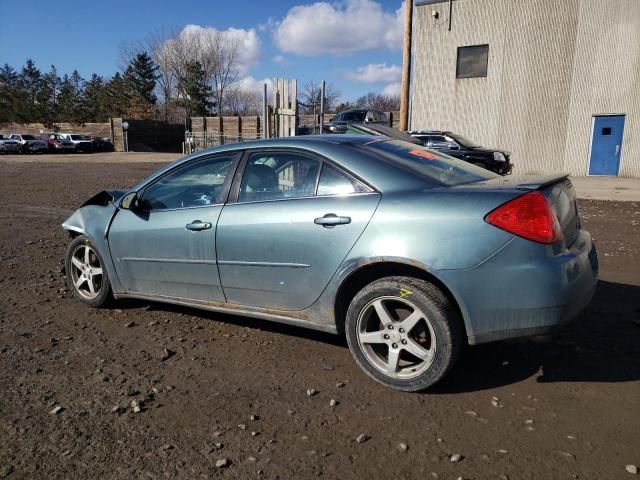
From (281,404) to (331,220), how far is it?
3.73 feet

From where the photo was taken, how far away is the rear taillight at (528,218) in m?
2.68

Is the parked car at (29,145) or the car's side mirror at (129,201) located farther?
the parked car at (29,145)

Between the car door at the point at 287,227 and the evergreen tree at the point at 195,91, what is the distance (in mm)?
59568

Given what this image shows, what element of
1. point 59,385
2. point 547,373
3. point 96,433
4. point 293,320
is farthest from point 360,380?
point 59,385

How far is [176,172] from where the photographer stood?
404 cm

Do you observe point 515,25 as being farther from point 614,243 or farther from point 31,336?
→ point 31,336

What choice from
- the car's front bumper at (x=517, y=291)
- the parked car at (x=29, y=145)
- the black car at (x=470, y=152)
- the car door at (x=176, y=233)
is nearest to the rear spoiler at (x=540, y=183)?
the car's front bumper at (x=517, y=291)

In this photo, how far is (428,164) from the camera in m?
3.42

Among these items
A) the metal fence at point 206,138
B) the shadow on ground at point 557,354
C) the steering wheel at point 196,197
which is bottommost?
the shadow on ground at point 557,354

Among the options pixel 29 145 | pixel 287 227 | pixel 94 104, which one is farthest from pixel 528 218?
pixel 94 104

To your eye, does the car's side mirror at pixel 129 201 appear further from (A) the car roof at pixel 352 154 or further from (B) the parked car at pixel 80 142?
(B) the parked car at pixel 80 142

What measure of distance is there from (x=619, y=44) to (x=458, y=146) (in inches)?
381

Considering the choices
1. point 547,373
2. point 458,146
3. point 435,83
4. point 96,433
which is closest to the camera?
point 96,433

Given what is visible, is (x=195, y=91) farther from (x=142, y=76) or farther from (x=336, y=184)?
(x=336, y=184)
